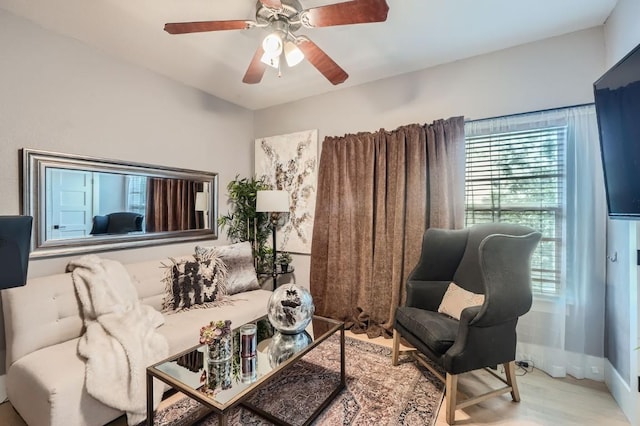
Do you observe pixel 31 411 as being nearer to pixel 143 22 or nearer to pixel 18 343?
pixel 18 343

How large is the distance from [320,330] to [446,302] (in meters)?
1.01

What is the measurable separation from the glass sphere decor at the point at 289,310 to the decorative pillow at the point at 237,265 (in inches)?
43.4

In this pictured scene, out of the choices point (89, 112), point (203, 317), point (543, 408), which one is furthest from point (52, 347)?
point (543, 408)

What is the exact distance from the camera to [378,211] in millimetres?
2879

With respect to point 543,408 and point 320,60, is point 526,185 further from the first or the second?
point 320,60

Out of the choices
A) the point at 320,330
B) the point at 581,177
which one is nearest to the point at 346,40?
the point at 581,177

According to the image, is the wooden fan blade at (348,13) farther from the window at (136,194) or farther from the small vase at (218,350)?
the window at (136,194)

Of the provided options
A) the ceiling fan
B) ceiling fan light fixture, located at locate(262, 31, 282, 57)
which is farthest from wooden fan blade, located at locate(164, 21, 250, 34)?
ceiling fan light fixture, located at locate(262, 31, 282, 57)

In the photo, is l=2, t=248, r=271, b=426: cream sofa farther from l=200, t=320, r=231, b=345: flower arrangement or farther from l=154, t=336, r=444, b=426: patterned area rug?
l=200, t=320, r=231, b=345: flower arrangement

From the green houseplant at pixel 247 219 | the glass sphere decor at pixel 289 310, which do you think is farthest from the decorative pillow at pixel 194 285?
the glass sphere decor at pixel 289 310

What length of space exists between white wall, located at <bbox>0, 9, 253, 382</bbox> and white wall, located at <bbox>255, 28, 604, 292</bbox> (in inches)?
49.6

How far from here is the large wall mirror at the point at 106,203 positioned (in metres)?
2.08

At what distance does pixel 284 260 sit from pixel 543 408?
103 inches

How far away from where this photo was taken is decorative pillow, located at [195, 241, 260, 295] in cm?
286
